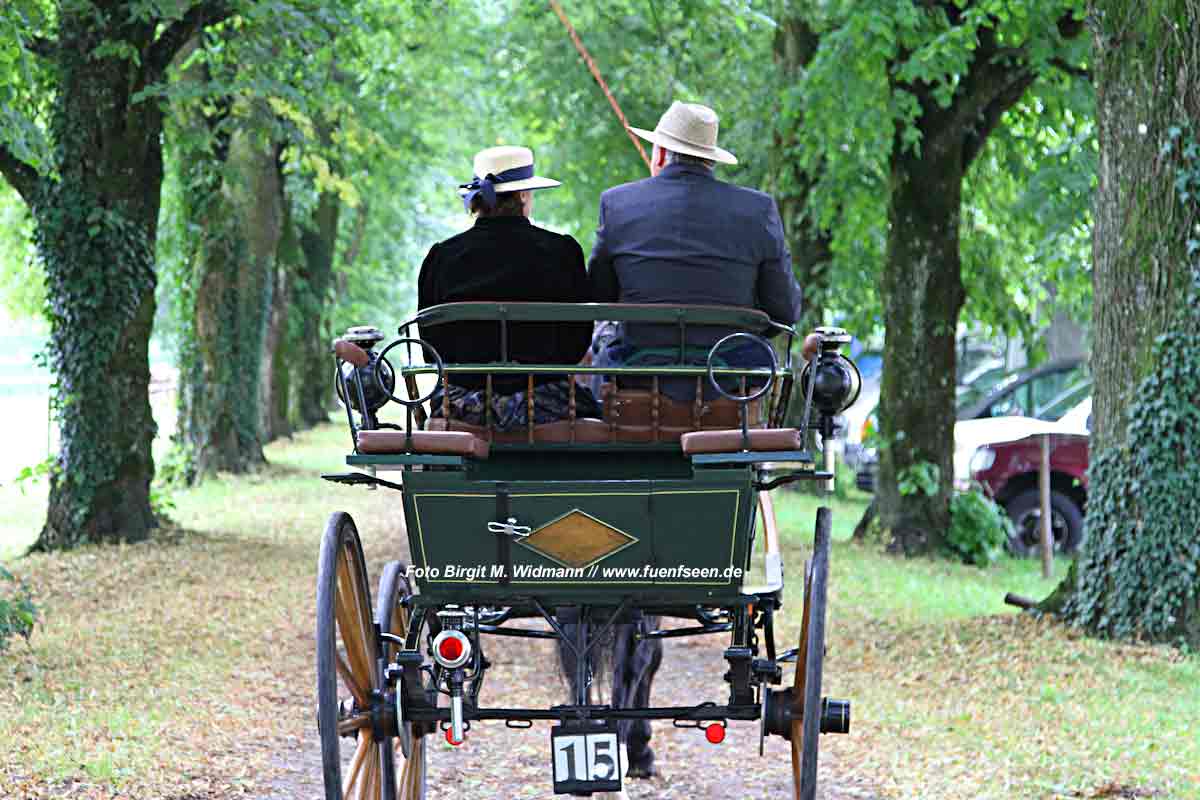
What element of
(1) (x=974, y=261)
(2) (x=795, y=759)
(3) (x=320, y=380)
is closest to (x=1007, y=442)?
(1) (x=974, y=261)

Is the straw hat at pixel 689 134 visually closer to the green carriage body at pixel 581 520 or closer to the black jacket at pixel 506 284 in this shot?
the black jacket at pixel 506 284

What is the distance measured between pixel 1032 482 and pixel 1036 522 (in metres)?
0.51

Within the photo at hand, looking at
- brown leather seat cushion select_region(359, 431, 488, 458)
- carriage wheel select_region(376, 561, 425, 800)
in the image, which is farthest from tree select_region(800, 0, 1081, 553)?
brown leather seat cushion select_region(359, 431, 488, 458)

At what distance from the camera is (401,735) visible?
5840mm

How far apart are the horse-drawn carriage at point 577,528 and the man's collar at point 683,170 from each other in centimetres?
67

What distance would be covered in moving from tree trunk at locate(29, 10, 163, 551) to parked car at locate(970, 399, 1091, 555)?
876 centimetres

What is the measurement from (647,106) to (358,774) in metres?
21.5

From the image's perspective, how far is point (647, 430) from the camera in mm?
5734

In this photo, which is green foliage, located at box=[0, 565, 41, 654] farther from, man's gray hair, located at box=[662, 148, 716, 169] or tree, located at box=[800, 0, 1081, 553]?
tree, located at box=[800, 0, 1081, 553]

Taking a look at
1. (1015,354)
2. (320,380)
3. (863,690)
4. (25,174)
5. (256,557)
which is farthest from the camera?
(320,380)

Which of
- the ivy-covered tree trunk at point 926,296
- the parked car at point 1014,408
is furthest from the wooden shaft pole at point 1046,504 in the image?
the parked car at point 1014,408

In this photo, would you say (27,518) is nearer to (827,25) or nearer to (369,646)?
(827,25)

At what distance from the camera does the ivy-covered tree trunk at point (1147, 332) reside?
33.7 ft

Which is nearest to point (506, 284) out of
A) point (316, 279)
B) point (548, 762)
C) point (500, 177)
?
point (500, 177)
